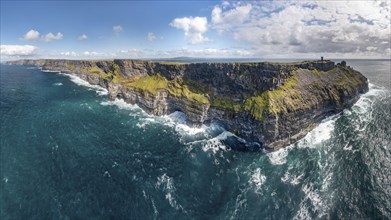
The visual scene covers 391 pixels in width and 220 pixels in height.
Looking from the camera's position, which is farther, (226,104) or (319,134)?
(226,104)

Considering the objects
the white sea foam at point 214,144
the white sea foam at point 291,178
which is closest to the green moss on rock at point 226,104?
the white sea foam at point 214,144

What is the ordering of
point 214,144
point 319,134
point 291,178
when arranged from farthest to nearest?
point 319,134 < point 214,144 < point 291,178

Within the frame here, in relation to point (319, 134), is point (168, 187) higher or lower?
lower

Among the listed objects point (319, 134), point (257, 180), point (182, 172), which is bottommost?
point (257, 180)

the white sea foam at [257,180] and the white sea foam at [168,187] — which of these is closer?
the white sea foam at [168,187]

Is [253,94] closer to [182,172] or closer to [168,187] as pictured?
[182,172]

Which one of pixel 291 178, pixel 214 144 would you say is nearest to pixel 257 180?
pixel 291 178

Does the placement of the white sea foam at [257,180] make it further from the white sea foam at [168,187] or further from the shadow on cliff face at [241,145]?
the white sea foam at [168,187]

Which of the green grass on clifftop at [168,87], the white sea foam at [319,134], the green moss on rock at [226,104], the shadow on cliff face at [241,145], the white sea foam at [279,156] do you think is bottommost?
the white sea foam at [279,156]
